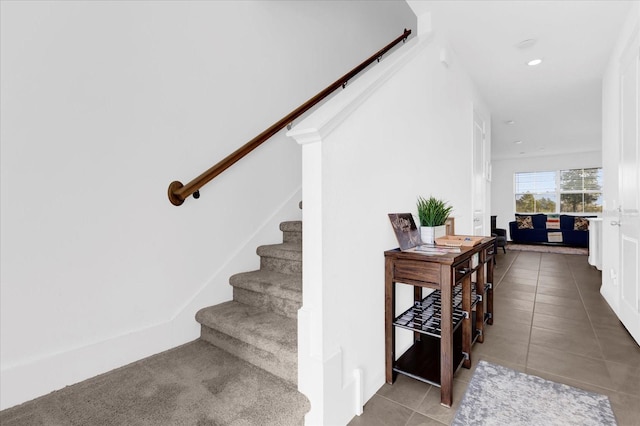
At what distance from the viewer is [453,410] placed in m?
1.47

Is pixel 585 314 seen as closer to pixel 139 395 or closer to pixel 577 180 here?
pixel 139 395

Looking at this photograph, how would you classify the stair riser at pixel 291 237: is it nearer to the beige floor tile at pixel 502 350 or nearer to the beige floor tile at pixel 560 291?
the beige floor tile at pixel 502 350

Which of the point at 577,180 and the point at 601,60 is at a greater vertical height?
the point at 601,60

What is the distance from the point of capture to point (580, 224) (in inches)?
308

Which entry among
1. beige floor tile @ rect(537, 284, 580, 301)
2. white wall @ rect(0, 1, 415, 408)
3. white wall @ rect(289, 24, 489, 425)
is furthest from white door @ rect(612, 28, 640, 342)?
white wall @ rect(0, 1, 415, 408)

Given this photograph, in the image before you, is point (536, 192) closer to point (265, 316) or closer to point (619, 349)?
point (619, 349)

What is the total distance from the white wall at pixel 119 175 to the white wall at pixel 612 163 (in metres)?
3.09

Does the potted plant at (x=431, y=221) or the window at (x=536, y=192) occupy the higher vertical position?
the window at (x=536, y=192)

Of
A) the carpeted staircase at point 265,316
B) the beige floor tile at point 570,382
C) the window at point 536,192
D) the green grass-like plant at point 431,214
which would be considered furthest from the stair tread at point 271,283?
the window at point 536,192

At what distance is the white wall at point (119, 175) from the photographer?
4.37 ft

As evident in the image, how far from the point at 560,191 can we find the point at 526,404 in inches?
385

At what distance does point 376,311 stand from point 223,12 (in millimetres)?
2222

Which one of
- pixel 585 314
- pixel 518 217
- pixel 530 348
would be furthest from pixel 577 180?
pixel 530 348

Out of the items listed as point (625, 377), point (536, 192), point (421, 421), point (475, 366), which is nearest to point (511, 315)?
point (625, 377)
